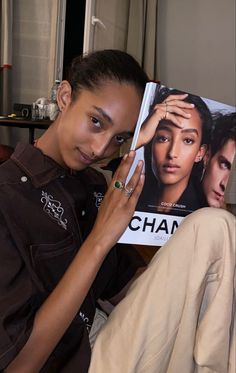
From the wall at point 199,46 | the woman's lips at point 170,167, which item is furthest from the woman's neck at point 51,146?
the wall at point 199,46

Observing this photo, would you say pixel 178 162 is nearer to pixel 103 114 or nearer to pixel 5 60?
pixel 103 114

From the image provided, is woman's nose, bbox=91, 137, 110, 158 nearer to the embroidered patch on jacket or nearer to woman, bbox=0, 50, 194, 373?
woman, bbox=0, 50, 194, 373

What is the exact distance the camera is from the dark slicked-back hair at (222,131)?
0.69m

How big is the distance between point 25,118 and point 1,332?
1693 millimetres

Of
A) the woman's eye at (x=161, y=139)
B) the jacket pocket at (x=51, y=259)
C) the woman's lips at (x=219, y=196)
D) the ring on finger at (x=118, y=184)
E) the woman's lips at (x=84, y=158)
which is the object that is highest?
the woman's eye at (x=161, y=139)

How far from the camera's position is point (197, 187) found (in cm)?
71

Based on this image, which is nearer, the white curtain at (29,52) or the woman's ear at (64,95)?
the woman's ear at (64,95)

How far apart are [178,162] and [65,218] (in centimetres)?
23

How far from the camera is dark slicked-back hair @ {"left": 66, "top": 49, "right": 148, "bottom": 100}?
743mm

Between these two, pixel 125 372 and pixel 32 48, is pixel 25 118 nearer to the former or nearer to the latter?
pixel 32 48

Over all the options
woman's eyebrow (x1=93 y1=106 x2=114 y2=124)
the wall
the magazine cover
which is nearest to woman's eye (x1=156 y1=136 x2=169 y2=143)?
the magazine cover

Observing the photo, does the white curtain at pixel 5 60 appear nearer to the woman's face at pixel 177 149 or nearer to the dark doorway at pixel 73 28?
the dark doorway at pixel 73 28

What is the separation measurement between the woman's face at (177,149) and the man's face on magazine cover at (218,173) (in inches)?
1.3

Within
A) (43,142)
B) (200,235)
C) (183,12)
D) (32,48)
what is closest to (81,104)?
(43,142)
